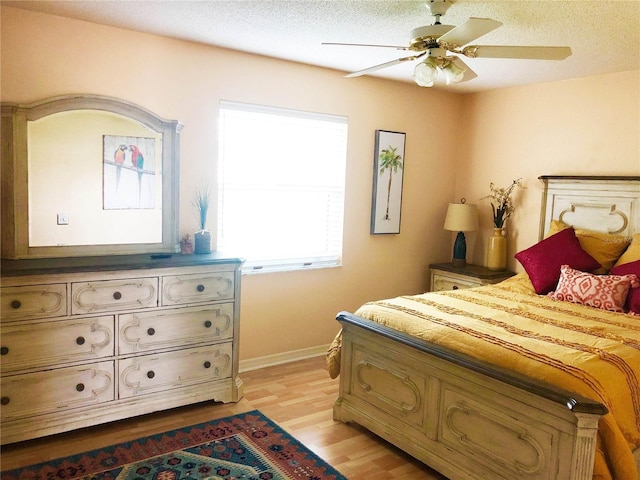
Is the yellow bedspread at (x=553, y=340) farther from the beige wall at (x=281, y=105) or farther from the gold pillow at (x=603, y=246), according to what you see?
the beige wall at (x=281, y=105)

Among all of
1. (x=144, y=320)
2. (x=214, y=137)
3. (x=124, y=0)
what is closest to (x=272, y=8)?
(x=124, y=0)

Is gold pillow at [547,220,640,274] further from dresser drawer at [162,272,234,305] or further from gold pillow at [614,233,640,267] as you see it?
dresser drawer at [162,272,234,305]

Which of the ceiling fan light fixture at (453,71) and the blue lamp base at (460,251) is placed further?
the blue lamp base at (460,251)

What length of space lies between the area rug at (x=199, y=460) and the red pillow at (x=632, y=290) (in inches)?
87.5

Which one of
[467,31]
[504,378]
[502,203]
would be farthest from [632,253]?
[467,31]

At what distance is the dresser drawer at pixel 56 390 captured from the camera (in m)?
2.78

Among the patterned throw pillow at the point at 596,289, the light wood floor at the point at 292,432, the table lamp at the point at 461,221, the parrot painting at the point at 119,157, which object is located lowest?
the light wood floor at the point at 292,432

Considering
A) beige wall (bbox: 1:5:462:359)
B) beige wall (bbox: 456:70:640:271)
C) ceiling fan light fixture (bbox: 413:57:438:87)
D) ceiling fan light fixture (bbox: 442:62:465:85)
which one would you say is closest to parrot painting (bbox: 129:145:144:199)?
beige wall (bbox: 1:5:462:359)

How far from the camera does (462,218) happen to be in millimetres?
4910

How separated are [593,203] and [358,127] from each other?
2.05 m

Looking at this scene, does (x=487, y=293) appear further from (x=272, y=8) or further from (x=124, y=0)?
(x=124, y=0)

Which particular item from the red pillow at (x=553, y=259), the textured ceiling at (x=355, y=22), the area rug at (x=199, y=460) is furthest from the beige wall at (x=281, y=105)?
the red pillow at (x=553, y=259)

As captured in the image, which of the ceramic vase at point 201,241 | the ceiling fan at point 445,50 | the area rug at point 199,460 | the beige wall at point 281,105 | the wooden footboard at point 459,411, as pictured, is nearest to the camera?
the wooden footboard at point 459,411

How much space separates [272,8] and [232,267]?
162 cm
